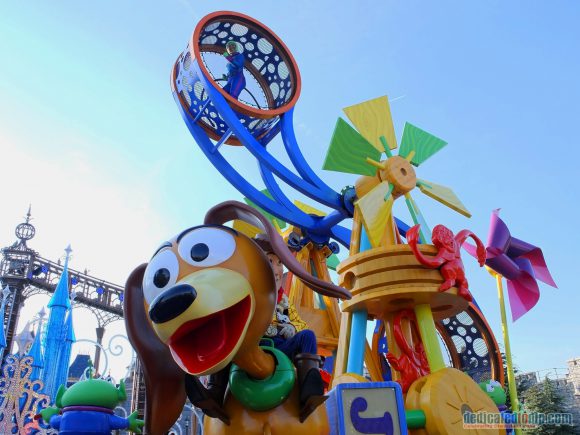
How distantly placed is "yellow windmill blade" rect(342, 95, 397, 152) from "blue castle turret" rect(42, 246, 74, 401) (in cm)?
1242

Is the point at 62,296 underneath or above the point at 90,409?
above

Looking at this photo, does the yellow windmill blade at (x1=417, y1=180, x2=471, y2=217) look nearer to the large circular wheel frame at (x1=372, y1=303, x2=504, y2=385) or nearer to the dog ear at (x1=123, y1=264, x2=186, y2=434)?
the large circular wheel frame at (x1=372, y1=303, x2=504, y2=385)

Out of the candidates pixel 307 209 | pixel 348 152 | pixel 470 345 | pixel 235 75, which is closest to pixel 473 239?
pixel 348 152

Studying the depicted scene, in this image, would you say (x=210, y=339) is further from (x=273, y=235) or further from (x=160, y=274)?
(x=273, y=235)

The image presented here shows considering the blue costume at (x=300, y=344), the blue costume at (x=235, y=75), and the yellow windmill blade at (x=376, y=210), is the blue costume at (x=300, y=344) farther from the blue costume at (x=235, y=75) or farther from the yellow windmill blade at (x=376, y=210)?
the blue costume at (x=235, y=75)

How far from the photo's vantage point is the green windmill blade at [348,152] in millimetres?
9273

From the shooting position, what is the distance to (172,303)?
279 cm

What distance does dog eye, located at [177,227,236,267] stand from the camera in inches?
124

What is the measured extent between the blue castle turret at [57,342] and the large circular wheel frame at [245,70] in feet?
30.9

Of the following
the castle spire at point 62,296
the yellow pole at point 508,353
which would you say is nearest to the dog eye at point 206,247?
the yellow pole at point 508,353

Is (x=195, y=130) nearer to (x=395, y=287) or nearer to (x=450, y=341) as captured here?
(x=395, y=287)

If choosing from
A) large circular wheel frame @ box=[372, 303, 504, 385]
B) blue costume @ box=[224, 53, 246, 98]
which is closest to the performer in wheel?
blue costume @ box=[224, 53, 246, 98]

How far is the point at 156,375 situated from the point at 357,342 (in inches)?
233

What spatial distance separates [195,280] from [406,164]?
7773 millimetres
